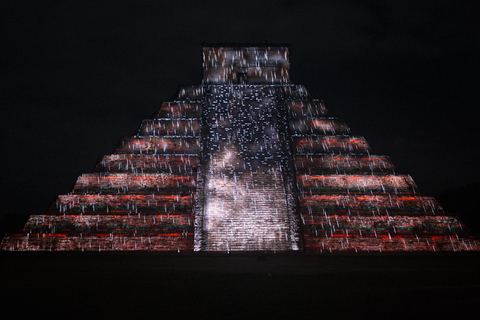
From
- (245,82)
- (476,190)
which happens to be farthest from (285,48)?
(476,190)

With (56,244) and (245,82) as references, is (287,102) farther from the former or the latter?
(56,244)

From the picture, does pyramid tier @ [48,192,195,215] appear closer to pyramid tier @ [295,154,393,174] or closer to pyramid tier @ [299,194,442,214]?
pyramid tier @ [299,194,442,214]

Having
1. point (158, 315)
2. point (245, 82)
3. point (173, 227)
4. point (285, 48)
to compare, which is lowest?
point (158, 315)

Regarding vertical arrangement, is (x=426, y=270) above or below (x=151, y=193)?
below

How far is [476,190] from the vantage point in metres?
25.8

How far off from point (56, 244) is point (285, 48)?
55.6ft

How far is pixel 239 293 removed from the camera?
426 centimetres

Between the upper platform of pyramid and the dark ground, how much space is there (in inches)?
604

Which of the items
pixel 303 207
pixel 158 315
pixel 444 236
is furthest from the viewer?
pixel 303 207

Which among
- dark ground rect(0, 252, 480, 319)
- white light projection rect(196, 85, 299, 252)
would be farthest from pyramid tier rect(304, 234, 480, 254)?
dark ground rect(0, 252, 480, 319)

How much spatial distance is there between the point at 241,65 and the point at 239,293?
17379mm

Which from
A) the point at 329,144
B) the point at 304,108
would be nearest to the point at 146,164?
the point at 329,144

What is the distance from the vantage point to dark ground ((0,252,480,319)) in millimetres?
3406

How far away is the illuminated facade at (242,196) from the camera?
411 inches
